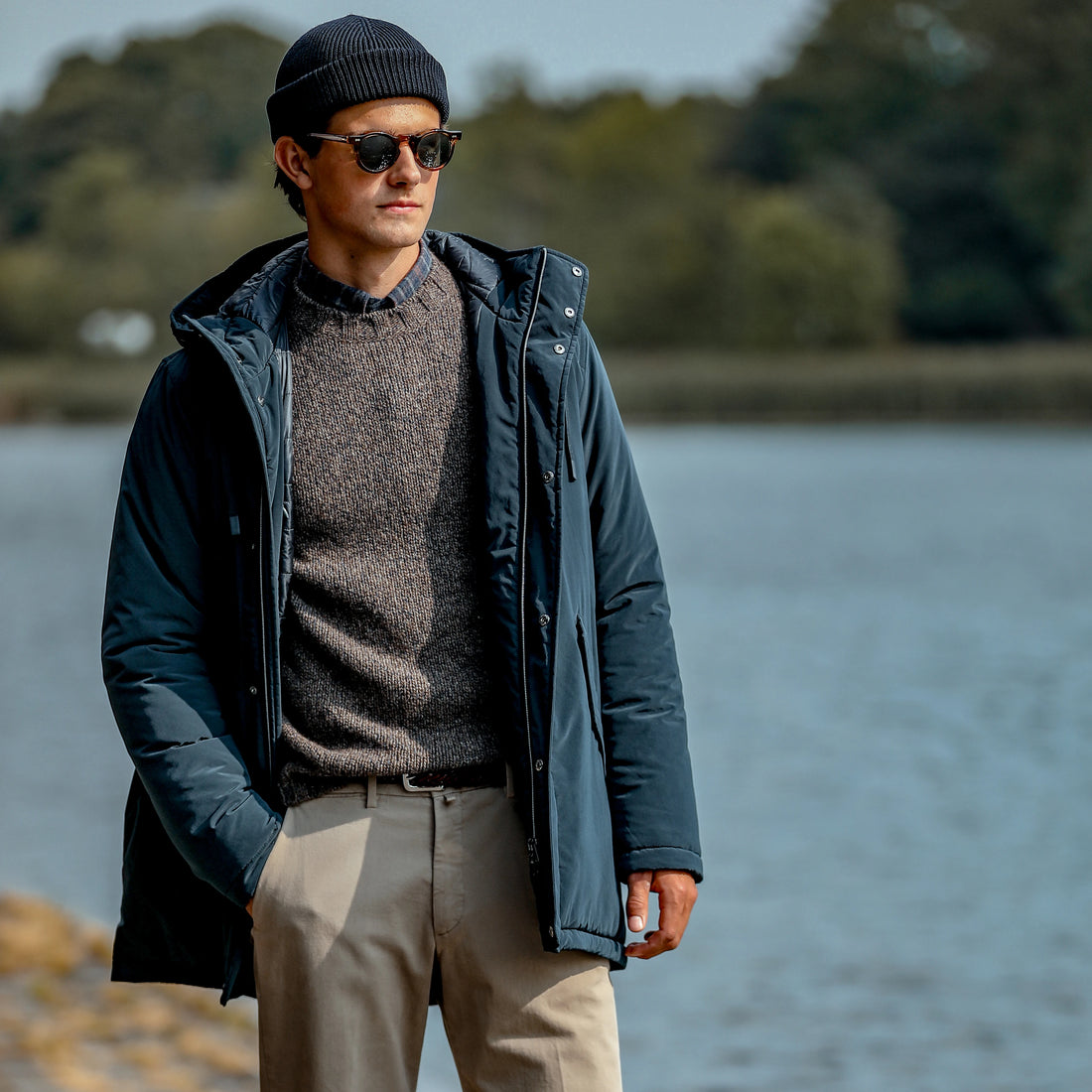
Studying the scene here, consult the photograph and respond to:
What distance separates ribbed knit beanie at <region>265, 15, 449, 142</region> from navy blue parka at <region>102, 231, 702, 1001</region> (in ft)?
0.81

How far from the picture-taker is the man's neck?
2.21 metres

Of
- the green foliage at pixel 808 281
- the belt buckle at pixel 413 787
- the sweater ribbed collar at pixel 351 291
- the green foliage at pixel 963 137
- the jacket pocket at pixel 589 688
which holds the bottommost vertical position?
the belt buckle at pixel 413 787

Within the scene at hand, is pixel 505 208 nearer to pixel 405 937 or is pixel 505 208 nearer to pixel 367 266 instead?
pixel 367 266

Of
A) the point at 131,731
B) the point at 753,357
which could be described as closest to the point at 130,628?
the point at 131,731

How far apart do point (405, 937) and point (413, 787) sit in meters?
0.18

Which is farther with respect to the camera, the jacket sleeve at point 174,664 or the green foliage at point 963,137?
the green foliage at point 963,137

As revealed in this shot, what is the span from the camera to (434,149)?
86.7 inches

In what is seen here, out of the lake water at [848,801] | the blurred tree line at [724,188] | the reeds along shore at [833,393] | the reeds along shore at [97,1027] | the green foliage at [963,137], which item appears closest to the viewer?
the reeds along shore at [97,1027]

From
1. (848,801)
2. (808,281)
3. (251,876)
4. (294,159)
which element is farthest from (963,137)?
(251,876)

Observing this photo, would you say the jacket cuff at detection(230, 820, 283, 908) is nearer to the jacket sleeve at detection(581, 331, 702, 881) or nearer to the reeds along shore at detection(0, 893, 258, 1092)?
the jacket sleeve at detection(581, 331, 702, 881)

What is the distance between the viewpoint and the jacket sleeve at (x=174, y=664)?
2119mm

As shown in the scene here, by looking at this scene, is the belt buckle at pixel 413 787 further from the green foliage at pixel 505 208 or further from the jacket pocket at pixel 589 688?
the green foliage at pixel 505 208

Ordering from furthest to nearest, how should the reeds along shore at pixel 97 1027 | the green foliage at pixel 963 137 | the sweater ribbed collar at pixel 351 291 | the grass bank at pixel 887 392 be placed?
1. the green foliage at pixel 963 137
2. the grass bank at pixel 887 392
3. the reeds along shore at pixel 97 1027
4. the sweater ribbed collar at pixel 351 291

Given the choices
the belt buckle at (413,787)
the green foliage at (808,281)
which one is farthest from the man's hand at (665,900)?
the green foliage at (808,281)
